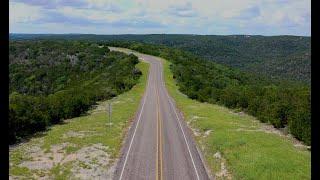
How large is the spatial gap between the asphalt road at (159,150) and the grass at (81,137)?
133 centimetres

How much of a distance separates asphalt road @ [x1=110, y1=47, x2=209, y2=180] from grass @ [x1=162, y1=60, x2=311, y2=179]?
4.41 ft

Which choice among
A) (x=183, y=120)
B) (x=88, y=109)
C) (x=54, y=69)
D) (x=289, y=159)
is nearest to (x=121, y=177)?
(x=289, y=159)

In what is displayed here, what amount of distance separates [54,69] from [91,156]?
276ft

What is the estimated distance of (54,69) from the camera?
369 ft

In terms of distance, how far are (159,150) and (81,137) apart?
875 centimetres

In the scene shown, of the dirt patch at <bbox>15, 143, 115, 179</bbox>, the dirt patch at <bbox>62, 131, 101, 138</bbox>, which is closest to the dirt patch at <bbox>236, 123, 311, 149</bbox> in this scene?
the dirt patch at <bbox>62, 131, 101, 138</bbox>

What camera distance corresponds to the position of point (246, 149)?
33719 mm

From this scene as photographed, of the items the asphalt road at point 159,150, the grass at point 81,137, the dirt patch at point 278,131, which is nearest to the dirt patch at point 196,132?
the asphalt road at point 159,150

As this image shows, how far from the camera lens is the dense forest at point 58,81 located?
136ft

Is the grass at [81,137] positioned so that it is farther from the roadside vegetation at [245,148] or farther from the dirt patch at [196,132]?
the roadside vegetation at [245,148]

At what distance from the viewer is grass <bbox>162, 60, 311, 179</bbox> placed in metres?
27.7

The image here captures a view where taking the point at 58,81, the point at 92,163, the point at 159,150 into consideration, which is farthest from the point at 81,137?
the point at 58,81
